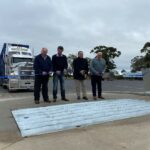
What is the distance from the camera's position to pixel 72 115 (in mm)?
10070

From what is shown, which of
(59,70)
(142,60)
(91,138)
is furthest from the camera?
(142,60)

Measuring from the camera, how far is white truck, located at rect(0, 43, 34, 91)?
2529cm

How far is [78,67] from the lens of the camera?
1413cm

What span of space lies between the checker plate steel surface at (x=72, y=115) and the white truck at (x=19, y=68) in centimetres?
1375

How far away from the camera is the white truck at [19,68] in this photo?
25.3 m

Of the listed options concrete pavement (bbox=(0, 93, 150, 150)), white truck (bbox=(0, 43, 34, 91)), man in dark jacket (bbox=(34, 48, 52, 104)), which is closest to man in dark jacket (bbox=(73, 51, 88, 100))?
man in dark jacket (bbox=(34, 48, 52, 104))

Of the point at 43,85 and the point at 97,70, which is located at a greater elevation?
the point at 97,70

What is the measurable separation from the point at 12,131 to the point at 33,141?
3.53 feet

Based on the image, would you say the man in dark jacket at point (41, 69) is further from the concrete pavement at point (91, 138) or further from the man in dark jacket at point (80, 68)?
the concrete pavement at point (91, 138)

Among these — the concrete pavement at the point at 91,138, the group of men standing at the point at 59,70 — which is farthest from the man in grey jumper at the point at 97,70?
the concrete pavement at the point at 91,138

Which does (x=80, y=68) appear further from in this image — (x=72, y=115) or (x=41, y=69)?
(x=72, y=115)

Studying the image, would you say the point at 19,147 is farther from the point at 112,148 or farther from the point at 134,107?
the point at 134,107

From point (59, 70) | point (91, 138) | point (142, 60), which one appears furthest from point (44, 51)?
point (142, 60)

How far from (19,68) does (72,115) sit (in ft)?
52.4
